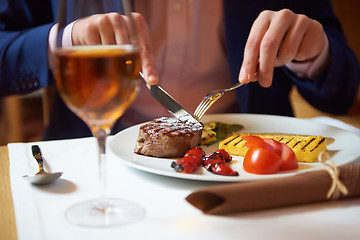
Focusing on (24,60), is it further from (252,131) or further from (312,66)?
(312,66)

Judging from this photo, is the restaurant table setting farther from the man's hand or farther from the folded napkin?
the man's hand

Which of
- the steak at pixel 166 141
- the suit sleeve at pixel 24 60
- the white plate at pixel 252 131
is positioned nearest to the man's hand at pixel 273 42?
the white plate at pixel 252 131

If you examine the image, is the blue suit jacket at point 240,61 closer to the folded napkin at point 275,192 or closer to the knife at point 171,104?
the knife at point 171,104

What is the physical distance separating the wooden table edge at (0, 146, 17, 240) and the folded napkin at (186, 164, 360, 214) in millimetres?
333

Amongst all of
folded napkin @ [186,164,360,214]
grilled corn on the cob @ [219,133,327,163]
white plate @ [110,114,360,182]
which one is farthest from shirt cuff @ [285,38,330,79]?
folded napkin @ [186,164,360,214]

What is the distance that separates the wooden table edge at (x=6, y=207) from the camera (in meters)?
0.76

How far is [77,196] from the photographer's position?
90 cm

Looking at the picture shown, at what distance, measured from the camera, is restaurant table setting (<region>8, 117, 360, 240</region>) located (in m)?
0.74

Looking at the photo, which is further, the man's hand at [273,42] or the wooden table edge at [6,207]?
the man's hand at [273,42]

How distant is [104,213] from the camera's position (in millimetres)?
777

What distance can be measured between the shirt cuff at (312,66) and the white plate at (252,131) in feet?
1.84

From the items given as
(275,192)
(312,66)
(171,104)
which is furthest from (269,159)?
(312,66)

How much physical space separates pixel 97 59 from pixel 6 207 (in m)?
0.42

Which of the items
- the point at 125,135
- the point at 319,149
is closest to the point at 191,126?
the point at 125,135
